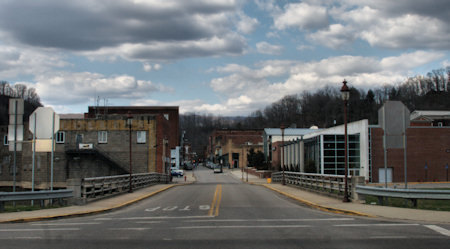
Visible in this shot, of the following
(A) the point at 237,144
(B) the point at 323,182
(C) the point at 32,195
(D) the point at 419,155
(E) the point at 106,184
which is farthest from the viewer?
(A) the point at 237,144

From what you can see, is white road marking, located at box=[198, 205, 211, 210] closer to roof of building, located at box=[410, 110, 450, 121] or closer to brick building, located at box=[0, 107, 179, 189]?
brick building, located at box=[0, 107, 179, 189]

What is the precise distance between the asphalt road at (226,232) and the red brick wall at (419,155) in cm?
3935

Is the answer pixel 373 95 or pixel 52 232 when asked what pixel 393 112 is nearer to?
pixel 52 232

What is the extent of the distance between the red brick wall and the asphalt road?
39.4 meters

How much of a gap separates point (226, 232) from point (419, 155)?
48.1 metres

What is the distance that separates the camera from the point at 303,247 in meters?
9.66

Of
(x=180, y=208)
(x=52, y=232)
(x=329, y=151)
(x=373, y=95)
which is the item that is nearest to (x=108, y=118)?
(x=329, y=151)

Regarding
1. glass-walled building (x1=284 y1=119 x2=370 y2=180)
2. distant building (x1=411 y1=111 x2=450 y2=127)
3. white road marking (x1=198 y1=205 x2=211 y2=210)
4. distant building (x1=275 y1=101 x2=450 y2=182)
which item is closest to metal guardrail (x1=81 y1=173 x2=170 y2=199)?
white road marking (x1=198 y1=205 x2=211 y2=210)

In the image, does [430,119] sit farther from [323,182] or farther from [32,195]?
[32,195]

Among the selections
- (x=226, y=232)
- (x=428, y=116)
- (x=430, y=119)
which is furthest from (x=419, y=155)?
(x=226, y=232)

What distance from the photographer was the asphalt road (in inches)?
399

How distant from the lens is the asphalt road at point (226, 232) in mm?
10141

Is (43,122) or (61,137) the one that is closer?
(43,122)

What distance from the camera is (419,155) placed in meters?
53.8
